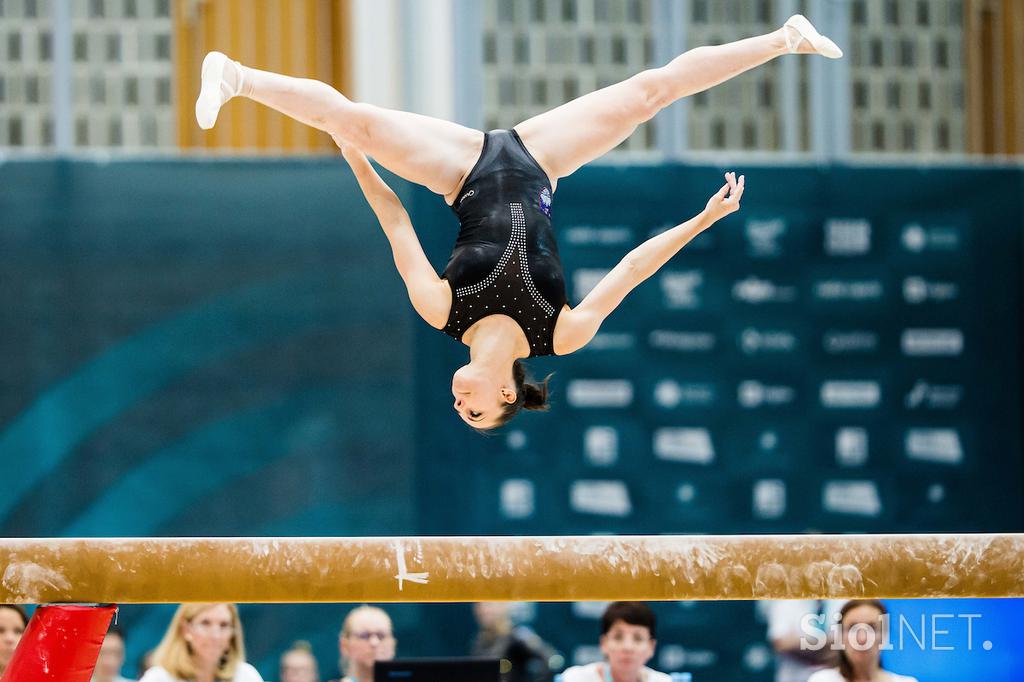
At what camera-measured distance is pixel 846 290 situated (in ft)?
28.9

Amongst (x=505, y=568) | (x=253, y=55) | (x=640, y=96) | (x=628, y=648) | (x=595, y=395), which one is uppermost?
(x=253, y=55)

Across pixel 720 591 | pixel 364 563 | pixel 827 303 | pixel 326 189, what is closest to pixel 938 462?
pixel 827 303

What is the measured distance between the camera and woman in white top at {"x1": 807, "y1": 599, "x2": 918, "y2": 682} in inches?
199

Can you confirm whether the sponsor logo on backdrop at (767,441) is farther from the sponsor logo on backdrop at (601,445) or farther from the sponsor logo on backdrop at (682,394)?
the sponsor logo on backdrop at (601,445)

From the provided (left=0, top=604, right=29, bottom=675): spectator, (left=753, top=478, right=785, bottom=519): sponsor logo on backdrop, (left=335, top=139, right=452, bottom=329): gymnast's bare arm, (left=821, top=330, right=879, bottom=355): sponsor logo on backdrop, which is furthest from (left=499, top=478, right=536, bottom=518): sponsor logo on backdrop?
(left=335, top=139, right=452, bottom=329): gymnast's bare arm

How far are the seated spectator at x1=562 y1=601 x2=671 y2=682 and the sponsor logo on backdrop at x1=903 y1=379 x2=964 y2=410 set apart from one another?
12.5ft

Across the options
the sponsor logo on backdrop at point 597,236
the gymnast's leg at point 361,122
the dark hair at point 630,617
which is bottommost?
the dark hair at point 630,617

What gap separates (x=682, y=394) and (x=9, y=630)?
438 cm

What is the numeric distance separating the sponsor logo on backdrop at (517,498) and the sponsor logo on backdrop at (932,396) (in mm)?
2502

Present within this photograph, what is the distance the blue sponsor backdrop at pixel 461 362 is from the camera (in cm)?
834

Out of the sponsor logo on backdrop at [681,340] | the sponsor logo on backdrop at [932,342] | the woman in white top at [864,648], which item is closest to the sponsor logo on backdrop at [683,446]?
the sponsor logo on backdrop at [681,340]

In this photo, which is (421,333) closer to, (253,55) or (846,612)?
(253,55)

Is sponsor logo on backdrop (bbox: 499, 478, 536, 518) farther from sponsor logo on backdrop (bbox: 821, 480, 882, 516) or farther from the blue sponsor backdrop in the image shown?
sponsor logo on backdrop (bbox: 821, 480, 882, 516)

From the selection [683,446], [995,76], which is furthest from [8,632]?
[995,76]
